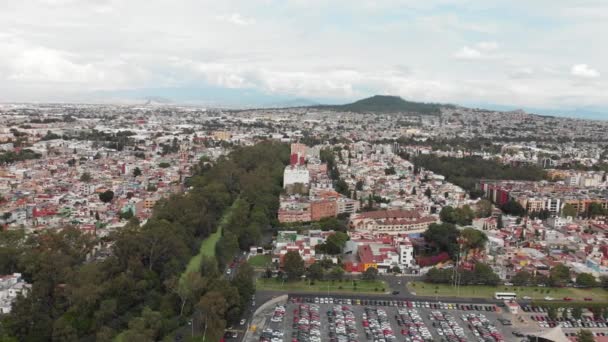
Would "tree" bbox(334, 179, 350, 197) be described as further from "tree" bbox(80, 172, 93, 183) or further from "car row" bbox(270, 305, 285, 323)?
"car row" bbox(270, 305, 285, 323)

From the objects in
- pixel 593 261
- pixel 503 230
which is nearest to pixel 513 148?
pixel 503 230

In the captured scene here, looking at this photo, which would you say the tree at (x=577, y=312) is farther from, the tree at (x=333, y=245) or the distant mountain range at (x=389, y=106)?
the distant mountain range at (x=389, y=106)

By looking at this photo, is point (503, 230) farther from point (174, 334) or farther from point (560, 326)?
point (174, 334)

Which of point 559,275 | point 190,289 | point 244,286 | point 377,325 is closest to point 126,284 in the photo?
point 190,289

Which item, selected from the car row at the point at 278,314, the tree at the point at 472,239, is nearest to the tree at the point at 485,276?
the tree at the point at 472,239

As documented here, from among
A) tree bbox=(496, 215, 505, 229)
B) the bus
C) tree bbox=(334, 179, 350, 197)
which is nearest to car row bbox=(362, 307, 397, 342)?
the bus

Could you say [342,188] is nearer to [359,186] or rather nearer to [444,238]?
[359,186]
